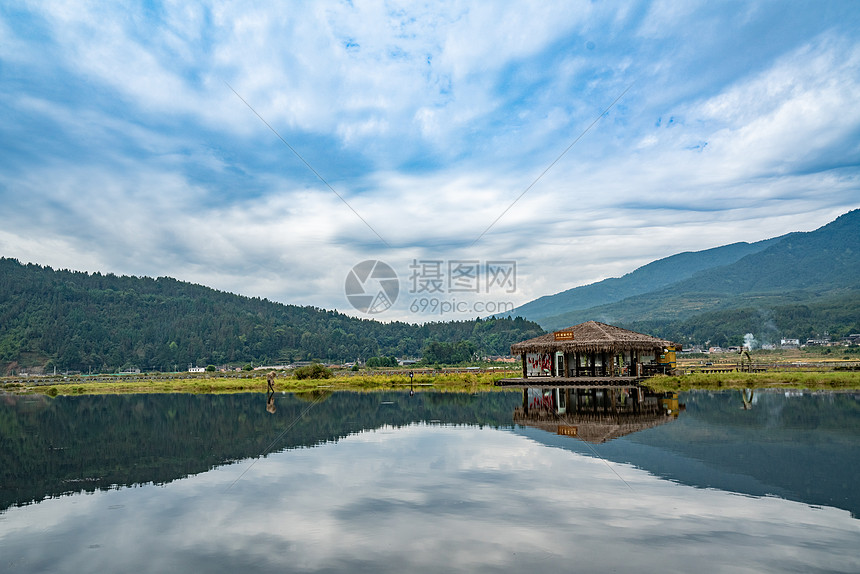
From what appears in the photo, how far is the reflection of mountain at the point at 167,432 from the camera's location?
1110cm

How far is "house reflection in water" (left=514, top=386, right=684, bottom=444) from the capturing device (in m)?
14.3

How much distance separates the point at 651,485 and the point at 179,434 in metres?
13.3

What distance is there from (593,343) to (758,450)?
745 inches

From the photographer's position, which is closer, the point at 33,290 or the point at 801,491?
the point at 801,491

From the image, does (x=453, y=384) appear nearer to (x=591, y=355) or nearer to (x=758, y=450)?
(x=591, y=355)

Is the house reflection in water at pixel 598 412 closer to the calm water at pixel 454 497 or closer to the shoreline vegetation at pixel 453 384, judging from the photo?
the calm water at pixel 454 497

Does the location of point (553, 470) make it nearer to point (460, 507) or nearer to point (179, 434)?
point (460, 507)

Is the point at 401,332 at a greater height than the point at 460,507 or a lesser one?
greater

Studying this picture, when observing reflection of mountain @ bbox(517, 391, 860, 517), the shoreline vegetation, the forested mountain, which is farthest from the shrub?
the forested mountain

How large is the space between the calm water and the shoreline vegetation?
1081 cm

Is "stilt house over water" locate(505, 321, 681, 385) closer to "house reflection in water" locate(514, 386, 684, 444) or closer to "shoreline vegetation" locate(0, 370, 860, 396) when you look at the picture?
"shoreline vegetation" locate(0, 370, 860, 396)

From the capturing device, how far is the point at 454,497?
27.6ft

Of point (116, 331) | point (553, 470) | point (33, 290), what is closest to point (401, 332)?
point (116, 331)

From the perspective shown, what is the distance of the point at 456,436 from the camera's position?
14312mm
